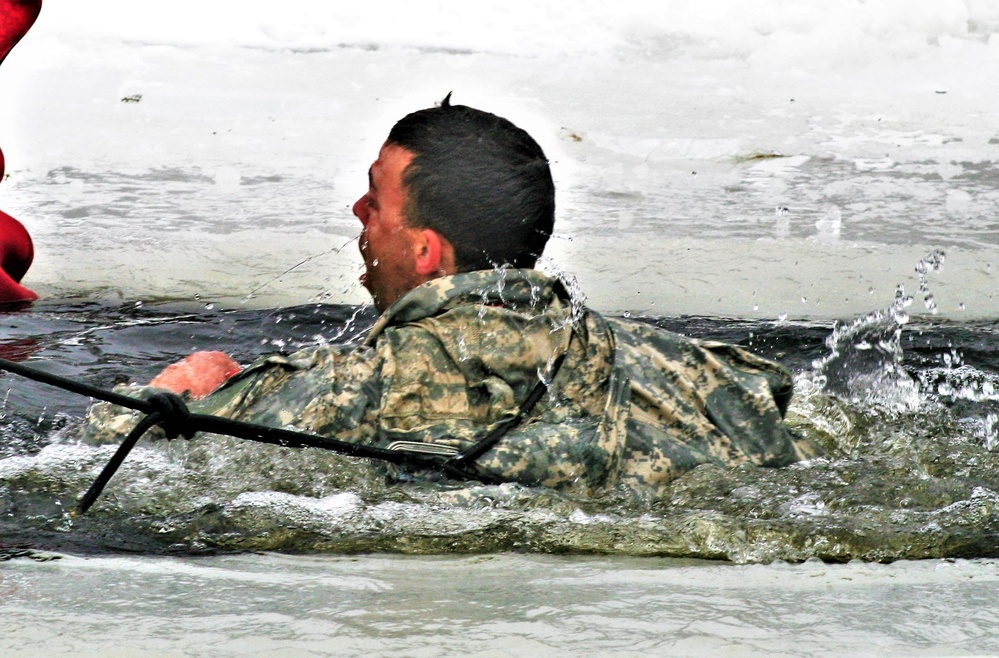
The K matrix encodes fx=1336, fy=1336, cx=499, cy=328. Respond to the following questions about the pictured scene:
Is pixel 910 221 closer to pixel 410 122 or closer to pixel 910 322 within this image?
pixel 910 322

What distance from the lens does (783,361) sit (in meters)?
3.42

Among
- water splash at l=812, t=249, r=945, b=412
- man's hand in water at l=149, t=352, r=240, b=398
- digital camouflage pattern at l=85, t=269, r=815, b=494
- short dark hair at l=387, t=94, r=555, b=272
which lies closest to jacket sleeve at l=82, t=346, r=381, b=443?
digital camouflage pattern at l=85, t=269, r=815, b=494

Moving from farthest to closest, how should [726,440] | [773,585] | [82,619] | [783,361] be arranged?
[783,361]
[726,440]
[773,585]
[82,619]

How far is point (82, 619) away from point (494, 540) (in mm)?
690

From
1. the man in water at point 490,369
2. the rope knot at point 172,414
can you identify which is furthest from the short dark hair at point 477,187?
the rope knot at point 172,414

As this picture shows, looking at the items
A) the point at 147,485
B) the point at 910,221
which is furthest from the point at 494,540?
the point at 910,221

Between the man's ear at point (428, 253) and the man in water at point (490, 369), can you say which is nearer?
the man in water at point (490, 369)

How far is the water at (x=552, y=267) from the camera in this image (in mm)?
1574

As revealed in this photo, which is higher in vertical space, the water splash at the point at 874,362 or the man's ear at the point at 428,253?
the man's ear at the point at 428,253

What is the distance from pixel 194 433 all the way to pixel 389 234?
526 mm

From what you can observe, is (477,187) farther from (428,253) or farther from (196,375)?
(196,375)

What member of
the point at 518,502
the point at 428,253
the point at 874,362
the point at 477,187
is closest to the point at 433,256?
the point at 428,253

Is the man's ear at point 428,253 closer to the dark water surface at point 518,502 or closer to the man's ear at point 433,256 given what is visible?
the man's ear at point 433,256

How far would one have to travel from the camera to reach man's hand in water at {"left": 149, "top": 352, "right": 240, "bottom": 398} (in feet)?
7.47
